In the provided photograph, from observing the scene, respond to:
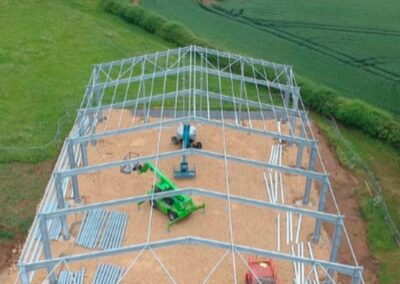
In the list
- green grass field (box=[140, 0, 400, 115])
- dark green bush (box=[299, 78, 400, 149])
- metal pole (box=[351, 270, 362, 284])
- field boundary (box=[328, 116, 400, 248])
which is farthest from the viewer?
green grass field (box=[140, 0, 400, 115])

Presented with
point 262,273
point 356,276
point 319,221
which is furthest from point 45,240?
point 319,221

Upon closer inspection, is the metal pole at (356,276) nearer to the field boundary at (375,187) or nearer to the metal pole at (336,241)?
the metal pole at (336,241)

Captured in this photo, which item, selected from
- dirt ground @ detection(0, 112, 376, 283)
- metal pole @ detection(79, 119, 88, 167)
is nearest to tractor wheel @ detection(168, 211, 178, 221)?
dirt ground @ detection(0, 112, 376, 283)

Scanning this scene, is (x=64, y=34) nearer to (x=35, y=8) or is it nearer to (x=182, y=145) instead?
(x=35, y=8)

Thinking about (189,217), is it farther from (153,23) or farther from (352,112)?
(153,23)

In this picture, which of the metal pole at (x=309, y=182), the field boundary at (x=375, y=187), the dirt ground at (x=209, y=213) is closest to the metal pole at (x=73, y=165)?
the dirt ground at (x=209, y=213)

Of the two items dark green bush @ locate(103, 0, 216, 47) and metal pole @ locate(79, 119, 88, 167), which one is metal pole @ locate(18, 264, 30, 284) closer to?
metal pole @ locate(79, 119, 88, 167)

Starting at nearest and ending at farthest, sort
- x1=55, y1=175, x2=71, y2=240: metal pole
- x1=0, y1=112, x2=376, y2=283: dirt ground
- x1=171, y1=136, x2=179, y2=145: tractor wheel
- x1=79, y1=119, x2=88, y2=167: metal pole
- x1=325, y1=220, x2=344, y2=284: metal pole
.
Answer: x1=325, y1=220, x2=344, y2=284: metal pole < x1=0, y1=112, x2=376, y2=283: dirt ground < x1=55, y1=175, x2=71, y2=240: metal pole < x1=79, y1=119, x2=88, y2=167: metal pole < x1=171, y1=136, x2=179, y2=145: tractor wheel
